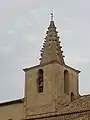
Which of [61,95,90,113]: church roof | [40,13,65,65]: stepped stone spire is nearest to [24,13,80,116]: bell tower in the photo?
[40,13,65,65]: stepped stone spire

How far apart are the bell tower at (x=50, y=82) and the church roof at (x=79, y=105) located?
0.68 metres

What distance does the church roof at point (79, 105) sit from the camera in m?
33.1

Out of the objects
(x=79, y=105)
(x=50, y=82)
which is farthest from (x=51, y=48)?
(x=79, y=105)

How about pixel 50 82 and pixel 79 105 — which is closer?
pixel 79 105

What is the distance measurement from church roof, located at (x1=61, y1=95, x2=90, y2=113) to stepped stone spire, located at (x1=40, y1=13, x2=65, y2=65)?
3.07m

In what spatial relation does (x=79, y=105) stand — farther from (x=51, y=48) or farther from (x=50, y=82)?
(x=51, y=48)

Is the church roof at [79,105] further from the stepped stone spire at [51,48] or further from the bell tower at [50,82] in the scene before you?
the stepped stone spire at [51,48]

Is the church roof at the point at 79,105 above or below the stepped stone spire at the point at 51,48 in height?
below

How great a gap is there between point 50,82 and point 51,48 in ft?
9.31

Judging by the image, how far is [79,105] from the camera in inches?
1342

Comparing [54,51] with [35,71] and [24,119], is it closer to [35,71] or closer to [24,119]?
[35,71]

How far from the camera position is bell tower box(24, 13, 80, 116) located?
35031mm

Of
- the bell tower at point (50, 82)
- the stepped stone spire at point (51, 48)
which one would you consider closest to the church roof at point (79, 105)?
the bell tower at point (50, 82)

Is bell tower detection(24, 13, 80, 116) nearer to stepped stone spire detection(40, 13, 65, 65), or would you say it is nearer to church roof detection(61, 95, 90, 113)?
stepped stone spire detection(40, 13, 65, 65)
